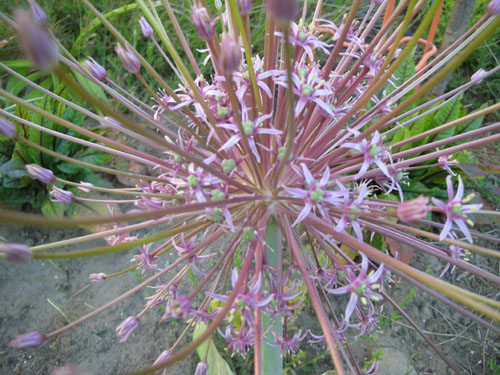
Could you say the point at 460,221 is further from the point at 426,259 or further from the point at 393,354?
the point at 426,259

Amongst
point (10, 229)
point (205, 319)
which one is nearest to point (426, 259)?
point (205, 319)

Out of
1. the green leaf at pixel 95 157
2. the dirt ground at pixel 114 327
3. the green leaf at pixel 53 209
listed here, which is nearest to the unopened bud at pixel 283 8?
the dirt ground at pixel 114 327

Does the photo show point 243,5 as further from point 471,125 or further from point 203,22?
point 471,125

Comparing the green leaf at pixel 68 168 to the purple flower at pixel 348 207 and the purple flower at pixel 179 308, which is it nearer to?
the purple flower at pixel 179 308

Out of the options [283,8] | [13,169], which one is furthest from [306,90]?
[13,169]

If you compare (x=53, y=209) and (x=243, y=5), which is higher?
(x=243, y=5)

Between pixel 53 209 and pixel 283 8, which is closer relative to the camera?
pixel 283 8
